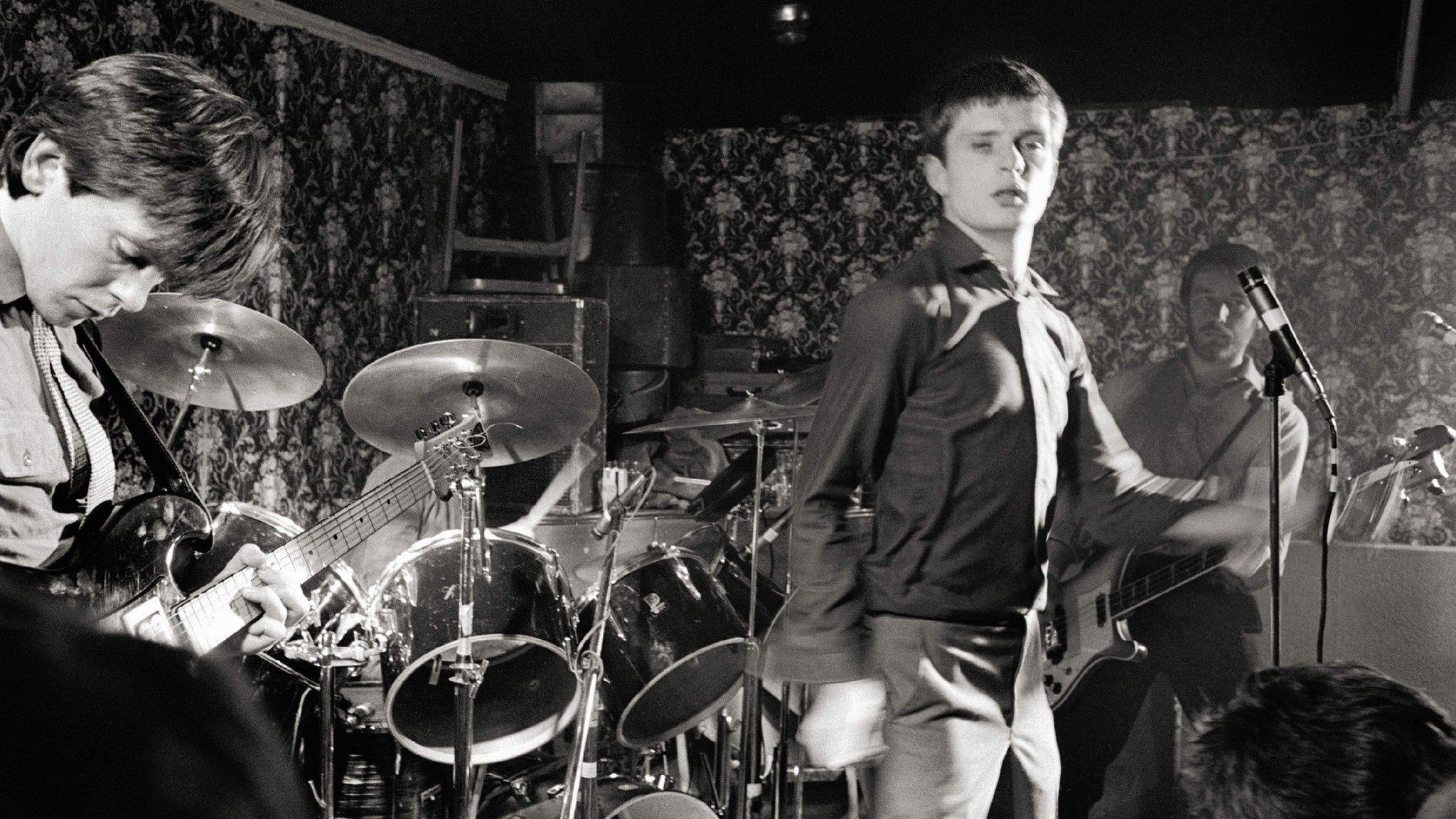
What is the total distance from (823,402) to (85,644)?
1573 mm

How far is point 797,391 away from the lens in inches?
142

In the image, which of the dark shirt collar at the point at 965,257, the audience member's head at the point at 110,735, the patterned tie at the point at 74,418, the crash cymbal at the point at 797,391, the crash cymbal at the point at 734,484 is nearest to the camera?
the audience member's head at the point at 110,735

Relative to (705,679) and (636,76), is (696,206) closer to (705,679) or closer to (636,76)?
(636,76)

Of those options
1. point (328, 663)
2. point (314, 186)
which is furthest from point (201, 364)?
point (314, 186)

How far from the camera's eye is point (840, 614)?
1.83m

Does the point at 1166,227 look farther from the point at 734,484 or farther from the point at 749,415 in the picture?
the point at 749,415

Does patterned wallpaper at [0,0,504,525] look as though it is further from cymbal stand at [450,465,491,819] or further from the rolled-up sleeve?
the rolled-up sleeve

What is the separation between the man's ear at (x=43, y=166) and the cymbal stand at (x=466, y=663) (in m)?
1.56

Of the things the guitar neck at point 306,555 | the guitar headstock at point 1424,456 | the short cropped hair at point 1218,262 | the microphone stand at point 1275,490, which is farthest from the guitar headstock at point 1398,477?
the guitar neck at point 306,555

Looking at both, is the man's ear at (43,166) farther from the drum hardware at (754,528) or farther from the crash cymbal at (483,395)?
the drum hardware at (754,528)

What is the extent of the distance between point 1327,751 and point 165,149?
1.47m

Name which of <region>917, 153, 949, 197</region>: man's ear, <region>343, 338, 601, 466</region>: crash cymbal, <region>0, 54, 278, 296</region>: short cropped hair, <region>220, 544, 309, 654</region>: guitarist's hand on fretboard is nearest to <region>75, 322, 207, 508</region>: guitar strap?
<region>220, 544, 309, 654</region>: guitarist's hand on fretboard

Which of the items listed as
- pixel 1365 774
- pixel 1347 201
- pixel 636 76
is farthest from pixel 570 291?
pixel 1365 774

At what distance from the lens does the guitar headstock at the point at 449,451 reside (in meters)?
3.15
